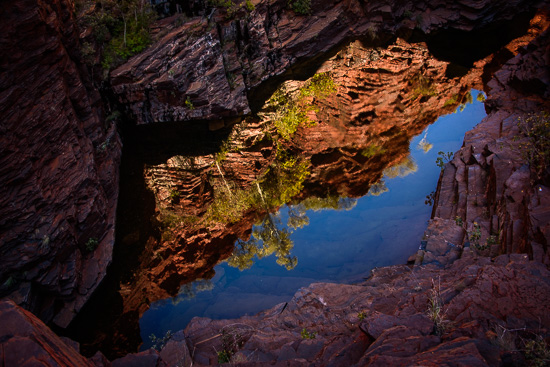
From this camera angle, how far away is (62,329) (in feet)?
26.3

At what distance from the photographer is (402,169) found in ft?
38.4

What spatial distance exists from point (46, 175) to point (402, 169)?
1193 centimetres

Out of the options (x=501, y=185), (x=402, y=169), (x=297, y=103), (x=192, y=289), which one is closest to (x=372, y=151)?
(x=402, y=169)

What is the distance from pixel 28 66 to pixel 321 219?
9609 mm

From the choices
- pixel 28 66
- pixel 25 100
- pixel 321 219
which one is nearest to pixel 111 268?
Result: pixel 25 100

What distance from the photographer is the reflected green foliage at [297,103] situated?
603 inches

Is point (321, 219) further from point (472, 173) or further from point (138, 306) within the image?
point (138, 306)

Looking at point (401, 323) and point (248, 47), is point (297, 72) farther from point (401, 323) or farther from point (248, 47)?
point (401, 323)

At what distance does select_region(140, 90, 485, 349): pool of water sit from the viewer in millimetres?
8242

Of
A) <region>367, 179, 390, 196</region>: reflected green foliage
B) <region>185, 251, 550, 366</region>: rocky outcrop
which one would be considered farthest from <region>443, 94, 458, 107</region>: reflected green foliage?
<region>185, 251, 550, 366</region>: rocky outcrop

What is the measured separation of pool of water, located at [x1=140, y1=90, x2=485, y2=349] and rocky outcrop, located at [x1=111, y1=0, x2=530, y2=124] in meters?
6.54

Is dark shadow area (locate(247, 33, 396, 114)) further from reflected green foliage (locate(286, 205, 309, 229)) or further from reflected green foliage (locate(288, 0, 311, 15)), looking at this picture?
reflected green foliage (locate(286, 205, 309, 229))

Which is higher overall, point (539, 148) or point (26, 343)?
point (26, 343)

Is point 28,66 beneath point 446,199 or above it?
above
